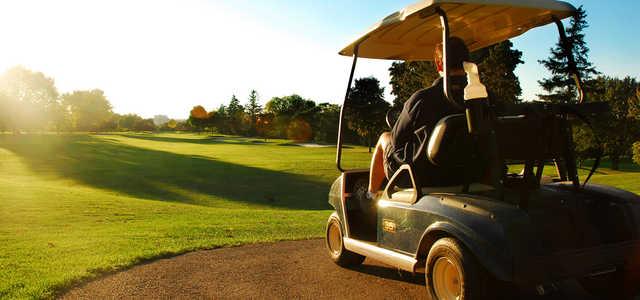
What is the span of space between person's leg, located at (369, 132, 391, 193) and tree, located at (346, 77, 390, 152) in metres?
53.1

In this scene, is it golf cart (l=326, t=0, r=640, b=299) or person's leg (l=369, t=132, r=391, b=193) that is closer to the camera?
golf cart (l=326, t=0, r=640, b=299)

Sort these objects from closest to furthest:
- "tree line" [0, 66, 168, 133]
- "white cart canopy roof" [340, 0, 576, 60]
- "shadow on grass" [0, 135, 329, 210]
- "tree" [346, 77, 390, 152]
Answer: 1. "white cart canopy roof" [340, 0, 576, 60]
2. "shadow on grass" [0, 135, 329, 210]
3. "tree" [346, 77, 390, 152]
4. "tree line" [0, 66, 168, 133]

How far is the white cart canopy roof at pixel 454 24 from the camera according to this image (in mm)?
4730

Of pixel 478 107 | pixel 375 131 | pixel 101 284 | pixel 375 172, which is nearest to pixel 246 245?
pixel 101 284

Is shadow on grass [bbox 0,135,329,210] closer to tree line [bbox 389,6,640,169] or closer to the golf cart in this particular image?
tree line [bbox 389,6,640,169]

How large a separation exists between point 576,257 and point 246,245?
5.23 meters

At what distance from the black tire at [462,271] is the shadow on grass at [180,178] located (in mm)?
20890

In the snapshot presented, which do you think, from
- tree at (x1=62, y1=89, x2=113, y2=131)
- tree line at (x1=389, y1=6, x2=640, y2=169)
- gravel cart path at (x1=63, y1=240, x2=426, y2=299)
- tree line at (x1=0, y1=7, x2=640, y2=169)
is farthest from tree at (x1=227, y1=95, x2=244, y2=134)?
gravel cart path at (x1=63, y1=240, x2=426, y2=299)

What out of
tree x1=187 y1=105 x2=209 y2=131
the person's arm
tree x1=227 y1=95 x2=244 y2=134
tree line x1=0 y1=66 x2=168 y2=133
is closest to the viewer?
the person's arm

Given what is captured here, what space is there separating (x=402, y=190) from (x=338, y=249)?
1.83 meters

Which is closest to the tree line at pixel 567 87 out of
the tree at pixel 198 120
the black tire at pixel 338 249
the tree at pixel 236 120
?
the black tire at pixel 338 249

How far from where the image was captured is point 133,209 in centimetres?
1733

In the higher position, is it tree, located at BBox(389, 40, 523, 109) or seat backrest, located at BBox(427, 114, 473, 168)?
tree, located at BBox(389, 40, 523, 109)

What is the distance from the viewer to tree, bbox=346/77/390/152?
59625 mm
